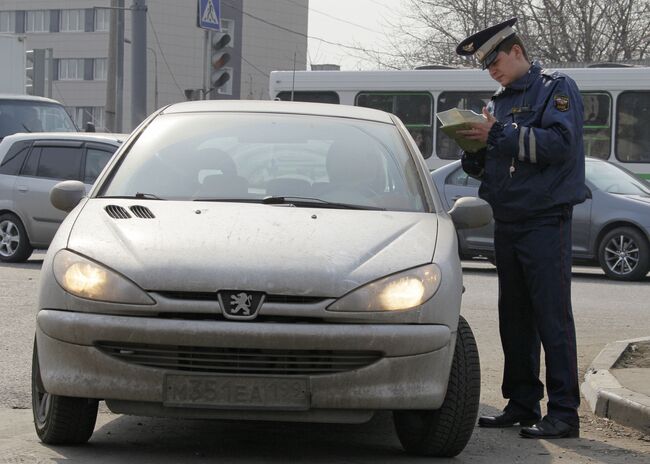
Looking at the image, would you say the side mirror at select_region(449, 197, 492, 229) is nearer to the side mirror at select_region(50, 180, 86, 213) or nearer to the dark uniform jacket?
the dark uniform jacket

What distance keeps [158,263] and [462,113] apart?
75.1 inches

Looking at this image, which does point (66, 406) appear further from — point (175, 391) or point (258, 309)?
point (258, 309)

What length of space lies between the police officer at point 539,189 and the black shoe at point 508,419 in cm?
16

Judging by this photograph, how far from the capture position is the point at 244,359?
5160 millimetres

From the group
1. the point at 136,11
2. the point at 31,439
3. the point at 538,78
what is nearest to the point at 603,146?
the point at 136,11

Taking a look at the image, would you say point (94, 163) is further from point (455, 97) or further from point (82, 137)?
point (455, 97)

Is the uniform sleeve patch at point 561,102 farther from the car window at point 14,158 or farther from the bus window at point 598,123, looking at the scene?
the bus window at point 598,123

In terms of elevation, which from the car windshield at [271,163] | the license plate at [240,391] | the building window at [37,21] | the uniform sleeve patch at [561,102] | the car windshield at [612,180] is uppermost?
the building window at [37,21]

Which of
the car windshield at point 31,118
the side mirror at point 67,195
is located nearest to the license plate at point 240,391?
the side mirror at point 67,195

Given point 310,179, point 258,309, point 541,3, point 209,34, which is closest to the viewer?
point 258,309

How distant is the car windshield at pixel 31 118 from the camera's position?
23.0 metres

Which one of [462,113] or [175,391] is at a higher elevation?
[462,113]

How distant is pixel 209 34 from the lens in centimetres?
1831

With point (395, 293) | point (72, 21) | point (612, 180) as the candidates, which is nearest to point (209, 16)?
point (612, 180)
